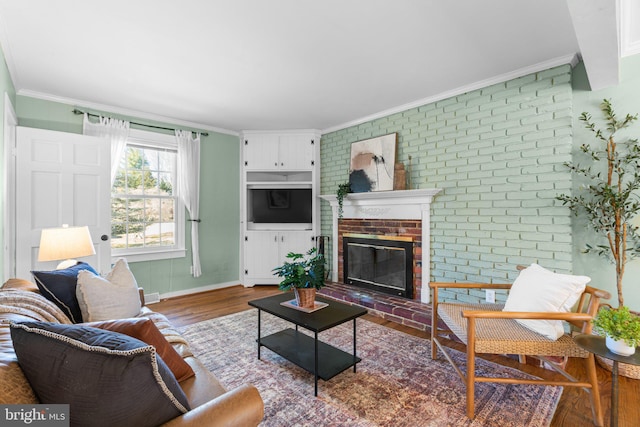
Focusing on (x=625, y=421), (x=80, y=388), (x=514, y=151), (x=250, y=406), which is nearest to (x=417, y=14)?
(x=514, y=151)

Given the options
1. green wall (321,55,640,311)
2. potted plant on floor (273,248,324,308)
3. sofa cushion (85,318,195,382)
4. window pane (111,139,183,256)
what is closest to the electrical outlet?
green wall (321,55,640,311)

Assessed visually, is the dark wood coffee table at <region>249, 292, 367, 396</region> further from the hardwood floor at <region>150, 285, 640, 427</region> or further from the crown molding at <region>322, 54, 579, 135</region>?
the crown molding at <region>322, 54, 579, 135</region>

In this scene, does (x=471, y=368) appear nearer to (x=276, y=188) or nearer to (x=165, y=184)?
(x=276, y=188)

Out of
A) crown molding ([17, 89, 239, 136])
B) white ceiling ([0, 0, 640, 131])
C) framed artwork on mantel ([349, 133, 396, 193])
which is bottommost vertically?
framed artwork on mantel ([349, 133, 396, 193])

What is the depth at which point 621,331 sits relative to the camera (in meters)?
1.41

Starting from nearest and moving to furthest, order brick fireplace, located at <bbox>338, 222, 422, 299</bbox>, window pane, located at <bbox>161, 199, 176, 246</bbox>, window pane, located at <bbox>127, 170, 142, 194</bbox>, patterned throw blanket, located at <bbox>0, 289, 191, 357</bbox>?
patterned throw blanket, located at <bbox>0, 289, 191, 357</bbox> < brick fireplace, located at <bbox>338, 222, 422, 299</bbox> < window pane, located at <bbox>127, 170, 142, 194</bbox> < window pane, located at <bbox>161, 199, 176, 246</bbox>

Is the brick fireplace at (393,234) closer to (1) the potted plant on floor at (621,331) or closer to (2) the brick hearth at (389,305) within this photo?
(2) the brick hearth at (389,305)

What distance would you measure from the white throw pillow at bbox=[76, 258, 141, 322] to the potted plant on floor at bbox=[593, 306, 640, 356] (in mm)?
2618

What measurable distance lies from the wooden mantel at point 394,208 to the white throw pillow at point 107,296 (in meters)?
2.54

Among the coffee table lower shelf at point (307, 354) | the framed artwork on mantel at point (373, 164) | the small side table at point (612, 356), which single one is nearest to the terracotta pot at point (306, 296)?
the coffee table lower shelf at point (307, 354)

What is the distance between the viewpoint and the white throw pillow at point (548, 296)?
1.89 metres

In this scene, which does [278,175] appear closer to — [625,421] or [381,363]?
[381,363]

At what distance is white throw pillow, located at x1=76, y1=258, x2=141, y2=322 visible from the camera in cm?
180

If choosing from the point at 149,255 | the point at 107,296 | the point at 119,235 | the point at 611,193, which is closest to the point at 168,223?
the point at 149,255
